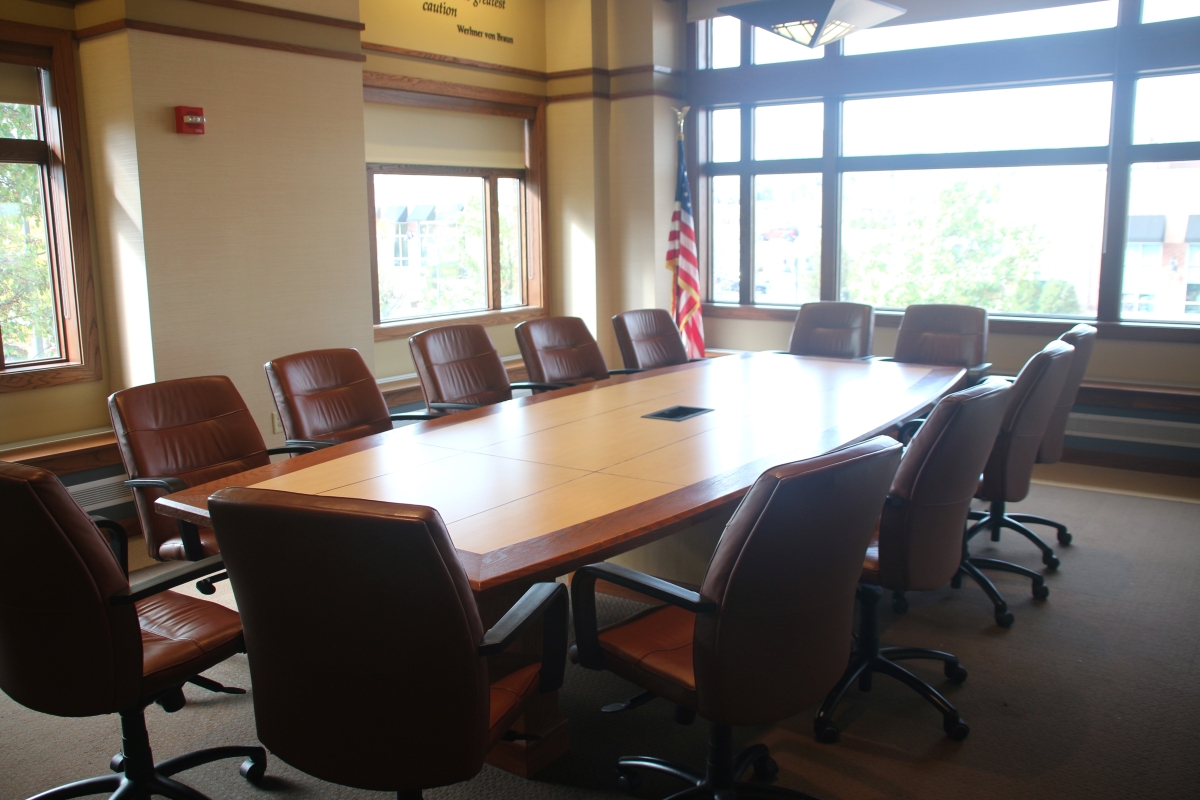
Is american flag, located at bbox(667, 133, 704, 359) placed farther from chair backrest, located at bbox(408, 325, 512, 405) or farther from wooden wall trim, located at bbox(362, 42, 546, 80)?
chair backrest, located at bbox(408, 325, 512, 405)

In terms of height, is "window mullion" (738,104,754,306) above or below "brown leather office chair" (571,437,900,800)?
above

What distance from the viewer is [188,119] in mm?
4555

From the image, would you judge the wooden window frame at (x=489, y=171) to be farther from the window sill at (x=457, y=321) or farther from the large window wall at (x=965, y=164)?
the large window wall at (x=965, y=164)

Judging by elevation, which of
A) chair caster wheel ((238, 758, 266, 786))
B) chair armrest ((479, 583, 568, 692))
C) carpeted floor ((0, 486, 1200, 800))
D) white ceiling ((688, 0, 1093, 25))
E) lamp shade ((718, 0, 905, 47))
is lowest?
carpeted floor ((0, 486, 1200, 800))

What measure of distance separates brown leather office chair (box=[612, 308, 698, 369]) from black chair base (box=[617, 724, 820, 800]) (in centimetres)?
306

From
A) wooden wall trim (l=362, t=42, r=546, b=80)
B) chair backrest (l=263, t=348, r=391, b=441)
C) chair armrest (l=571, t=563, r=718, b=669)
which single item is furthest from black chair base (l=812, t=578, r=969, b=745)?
wooden wall trim (l=362, t=42, r=546, b=80)

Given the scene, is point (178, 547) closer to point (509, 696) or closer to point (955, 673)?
point (509, 696)

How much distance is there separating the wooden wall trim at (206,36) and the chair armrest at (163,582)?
3085 millimetres

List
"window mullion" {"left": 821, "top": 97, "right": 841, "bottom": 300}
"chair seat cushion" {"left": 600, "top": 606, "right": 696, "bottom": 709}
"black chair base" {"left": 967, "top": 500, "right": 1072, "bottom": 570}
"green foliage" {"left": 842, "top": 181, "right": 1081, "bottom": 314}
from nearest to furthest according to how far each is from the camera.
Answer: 1. "chair seat cushion" {"left": 600, "top": 606, "right": 696, "bottom": 709}
2. "black chair base" {"left": 967, "top": 500, "right": 1072, "bottom": 570}
3. "green foliage" {"left": 842, "top": 181, "right": 1081, "bottom": 314}
4. "window mullion" {"left": 821, "top": 97, "right": 841, "bottom": 300}

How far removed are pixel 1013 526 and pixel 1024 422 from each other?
0.78 m

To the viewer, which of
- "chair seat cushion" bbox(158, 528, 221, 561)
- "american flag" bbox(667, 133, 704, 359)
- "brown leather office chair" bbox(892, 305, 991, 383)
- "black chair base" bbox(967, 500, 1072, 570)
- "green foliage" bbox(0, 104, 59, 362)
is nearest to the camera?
"chair seat cushion" bbox(158, 528, 221, 561)

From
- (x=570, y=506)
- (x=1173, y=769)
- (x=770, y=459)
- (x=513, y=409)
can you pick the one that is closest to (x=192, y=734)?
(x=570, y=506)

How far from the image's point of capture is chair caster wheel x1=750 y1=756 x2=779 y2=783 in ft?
8.41

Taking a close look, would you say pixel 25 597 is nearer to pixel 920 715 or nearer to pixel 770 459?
pixel 770 459
